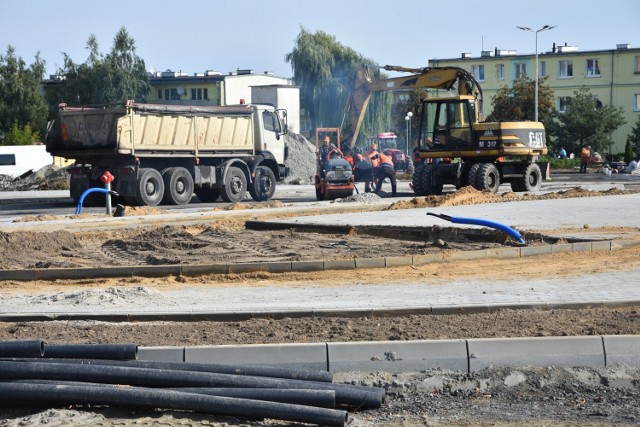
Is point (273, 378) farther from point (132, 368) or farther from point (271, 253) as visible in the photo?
point (271, 253)

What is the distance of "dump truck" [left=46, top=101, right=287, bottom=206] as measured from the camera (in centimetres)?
2881

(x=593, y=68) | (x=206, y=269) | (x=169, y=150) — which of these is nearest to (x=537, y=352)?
(x=206, y=269)

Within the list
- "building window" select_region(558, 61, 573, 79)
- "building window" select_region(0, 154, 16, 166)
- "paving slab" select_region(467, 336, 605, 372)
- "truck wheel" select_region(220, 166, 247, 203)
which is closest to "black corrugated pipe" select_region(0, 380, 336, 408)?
"paving slab" select_region(467, 336, 605, 372)

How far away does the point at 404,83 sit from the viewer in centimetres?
3472

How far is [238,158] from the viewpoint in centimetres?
3241

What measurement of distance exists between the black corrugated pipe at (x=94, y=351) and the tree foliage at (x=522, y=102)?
6275cm

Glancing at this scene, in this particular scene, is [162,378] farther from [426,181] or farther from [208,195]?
[208,195]

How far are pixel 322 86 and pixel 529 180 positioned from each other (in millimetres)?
47449

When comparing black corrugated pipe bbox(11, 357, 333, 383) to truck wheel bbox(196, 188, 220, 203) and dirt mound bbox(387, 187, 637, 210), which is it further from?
truck wheel bbox(196, 188, 220, 203)

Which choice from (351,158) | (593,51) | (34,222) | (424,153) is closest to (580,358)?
(34,222)

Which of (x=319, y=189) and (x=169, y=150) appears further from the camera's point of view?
(x=319, y=189)

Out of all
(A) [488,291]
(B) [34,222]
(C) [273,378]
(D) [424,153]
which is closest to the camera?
(C) [273,378]

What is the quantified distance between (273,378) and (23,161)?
50155 millimetres

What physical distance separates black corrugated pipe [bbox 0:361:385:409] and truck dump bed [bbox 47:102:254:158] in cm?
2211
